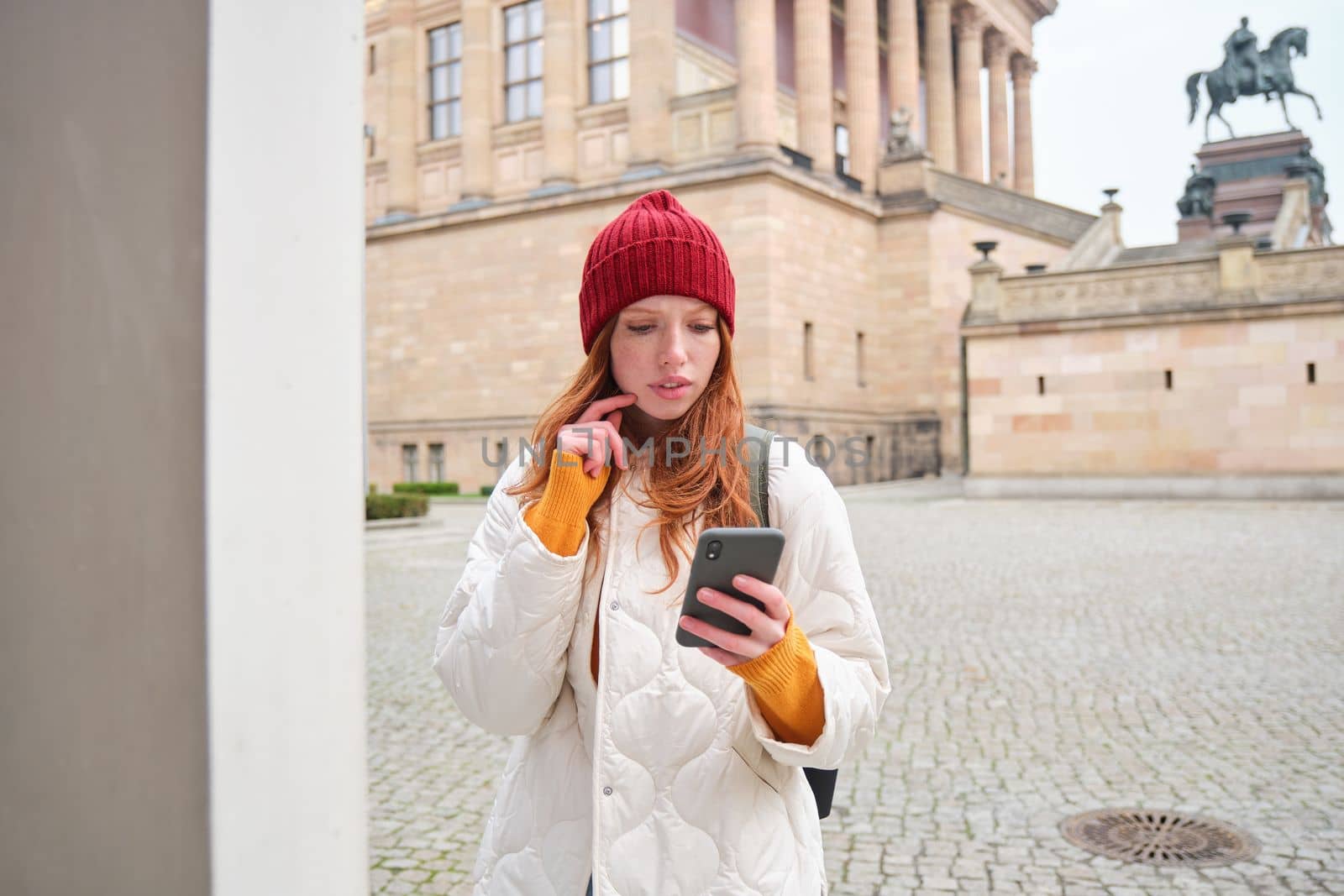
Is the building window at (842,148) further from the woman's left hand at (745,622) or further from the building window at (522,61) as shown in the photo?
the woman's left hand at (745,622)

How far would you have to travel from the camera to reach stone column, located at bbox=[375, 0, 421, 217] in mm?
29859

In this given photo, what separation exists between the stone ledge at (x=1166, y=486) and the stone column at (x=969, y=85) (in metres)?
16.9

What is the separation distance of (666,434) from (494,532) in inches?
12.9

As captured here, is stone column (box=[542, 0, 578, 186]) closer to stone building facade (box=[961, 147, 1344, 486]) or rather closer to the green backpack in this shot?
stone building facade (box=[961, 147, 1344, 486])

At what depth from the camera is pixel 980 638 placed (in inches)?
299

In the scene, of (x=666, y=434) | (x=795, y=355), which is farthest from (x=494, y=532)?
(x=795, y=355)

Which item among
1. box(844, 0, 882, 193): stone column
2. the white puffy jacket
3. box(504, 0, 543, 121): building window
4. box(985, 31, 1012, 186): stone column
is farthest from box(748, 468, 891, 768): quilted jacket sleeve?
box(985, 31, 1012, 186): stone column

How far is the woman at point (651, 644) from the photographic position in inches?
59.3

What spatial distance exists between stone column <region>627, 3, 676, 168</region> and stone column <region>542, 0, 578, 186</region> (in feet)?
6.73

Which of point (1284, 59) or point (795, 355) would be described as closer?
point (795, 355)

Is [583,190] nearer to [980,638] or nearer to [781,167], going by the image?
[781,167]

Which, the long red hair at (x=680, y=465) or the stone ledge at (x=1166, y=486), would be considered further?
the stone ledge at (x=1166, y=486)

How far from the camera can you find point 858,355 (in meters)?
27.4

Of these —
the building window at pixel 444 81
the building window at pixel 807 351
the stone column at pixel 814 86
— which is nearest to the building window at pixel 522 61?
the building window at pixel 444 81
